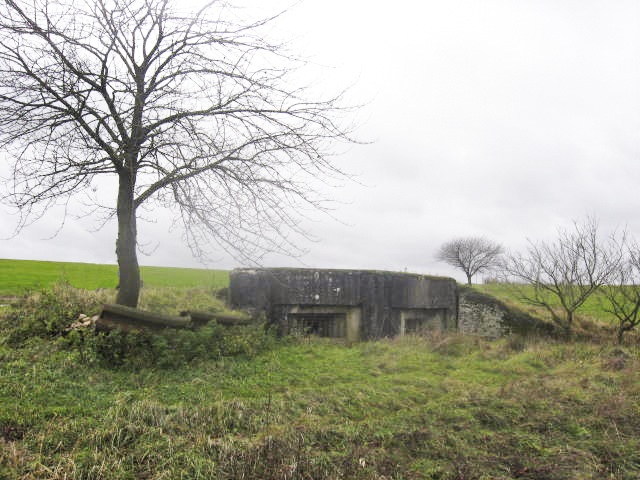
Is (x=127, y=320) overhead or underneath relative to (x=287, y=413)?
overhead

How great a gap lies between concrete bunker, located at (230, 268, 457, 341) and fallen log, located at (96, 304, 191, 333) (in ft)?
10.1

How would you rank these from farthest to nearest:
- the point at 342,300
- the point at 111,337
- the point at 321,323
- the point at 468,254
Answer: the point at 468,254 < the point at 321,323 < the point at 342,300 < the point at 111,337

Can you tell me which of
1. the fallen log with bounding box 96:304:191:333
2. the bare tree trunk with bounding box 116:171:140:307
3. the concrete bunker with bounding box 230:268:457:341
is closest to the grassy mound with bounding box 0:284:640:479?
the fallen log with bounding box 96:304:191:333

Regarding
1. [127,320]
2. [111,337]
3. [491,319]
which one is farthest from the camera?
[491,319]

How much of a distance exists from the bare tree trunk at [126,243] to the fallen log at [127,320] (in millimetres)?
1143

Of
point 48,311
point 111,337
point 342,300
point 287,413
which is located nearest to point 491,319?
point 342,300

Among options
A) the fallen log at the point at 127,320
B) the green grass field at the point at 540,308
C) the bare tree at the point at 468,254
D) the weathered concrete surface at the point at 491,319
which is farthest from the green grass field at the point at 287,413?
the bare tree at the point at 468,254

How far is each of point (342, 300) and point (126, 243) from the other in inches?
200

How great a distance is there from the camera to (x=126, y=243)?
23.7ft

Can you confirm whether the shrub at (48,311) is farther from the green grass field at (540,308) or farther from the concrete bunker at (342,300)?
the green grass field at (540,308)

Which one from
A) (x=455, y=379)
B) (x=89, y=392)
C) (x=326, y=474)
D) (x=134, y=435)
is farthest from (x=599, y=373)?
(x=89, y=392)

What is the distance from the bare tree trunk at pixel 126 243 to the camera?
7.22 metres

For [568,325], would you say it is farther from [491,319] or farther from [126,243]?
[126,243]

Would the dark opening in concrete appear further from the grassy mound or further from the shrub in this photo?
the shrub
